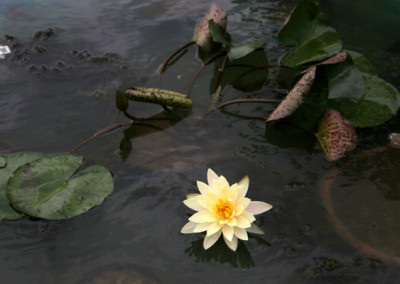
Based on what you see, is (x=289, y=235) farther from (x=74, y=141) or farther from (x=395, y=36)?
(x=395, y=36)

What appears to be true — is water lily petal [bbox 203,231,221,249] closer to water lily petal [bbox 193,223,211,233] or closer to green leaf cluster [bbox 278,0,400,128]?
water lily petal [bbox 193,223,211,233]

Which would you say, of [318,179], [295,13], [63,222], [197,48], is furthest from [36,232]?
[295,13]

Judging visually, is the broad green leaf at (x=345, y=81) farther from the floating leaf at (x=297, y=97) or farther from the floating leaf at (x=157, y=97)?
the floating leaf at (x=157, y=97)

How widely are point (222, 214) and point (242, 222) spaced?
0.26 feet

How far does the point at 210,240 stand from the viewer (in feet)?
4.59

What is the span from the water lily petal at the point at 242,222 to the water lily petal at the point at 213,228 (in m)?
0.07

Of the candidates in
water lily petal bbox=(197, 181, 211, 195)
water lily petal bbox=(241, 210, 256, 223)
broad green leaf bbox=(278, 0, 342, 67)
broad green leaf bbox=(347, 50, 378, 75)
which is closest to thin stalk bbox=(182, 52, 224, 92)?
broad green leaf bbox=(278, 0, 342, 67)

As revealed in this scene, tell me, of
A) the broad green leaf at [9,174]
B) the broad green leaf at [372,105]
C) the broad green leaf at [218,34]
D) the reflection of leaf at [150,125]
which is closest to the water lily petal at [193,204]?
the reflection of leaf at [150,125]

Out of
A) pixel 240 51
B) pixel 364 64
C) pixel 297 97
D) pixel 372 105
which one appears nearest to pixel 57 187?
pixel 297 97

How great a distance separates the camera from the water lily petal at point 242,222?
1.36 meters

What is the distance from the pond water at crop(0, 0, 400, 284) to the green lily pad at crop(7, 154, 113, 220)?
9 cm

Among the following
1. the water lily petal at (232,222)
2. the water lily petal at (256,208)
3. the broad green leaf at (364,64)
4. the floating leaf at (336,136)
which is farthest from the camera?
the broad green leaf at (364,64)

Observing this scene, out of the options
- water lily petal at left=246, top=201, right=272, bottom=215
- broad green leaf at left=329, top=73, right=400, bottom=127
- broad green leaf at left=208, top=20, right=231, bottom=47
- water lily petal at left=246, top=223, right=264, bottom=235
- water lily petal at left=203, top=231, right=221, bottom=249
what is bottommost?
water lily petal at left=246, top=223, right=264, bottom=235

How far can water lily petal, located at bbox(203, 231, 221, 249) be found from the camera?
1.39 meters
